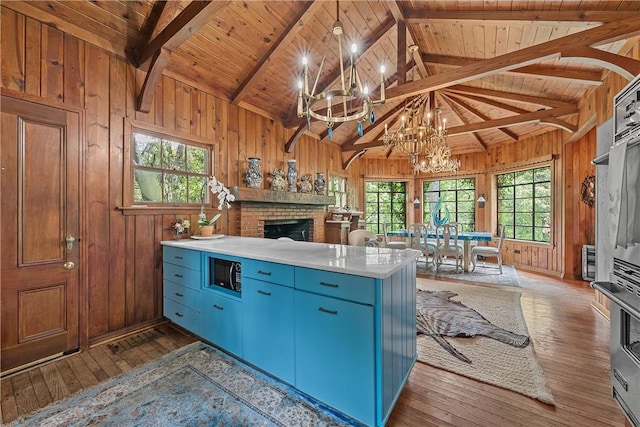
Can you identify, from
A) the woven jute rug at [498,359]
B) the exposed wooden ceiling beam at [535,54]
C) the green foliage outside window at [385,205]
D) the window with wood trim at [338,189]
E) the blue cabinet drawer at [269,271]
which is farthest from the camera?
the green foliage outside window at [385,205]

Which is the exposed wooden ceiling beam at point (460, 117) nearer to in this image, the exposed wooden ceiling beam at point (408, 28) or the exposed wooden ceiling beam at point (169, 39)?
the exposed wooden ceiling beam at point (408, 28)

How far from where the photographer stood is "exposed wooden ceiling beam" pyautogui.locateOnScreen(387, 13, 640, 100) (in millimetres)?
2277

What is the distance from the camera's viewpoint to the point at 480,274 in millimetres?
5148

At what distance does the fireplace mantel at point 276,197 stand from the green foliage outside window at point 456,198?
364 cm

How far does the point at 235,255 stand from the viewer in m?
2.08

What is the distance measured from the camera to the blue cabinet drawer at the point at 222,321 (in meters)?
2.09

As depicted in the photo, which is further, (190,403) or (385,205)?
(385,205)

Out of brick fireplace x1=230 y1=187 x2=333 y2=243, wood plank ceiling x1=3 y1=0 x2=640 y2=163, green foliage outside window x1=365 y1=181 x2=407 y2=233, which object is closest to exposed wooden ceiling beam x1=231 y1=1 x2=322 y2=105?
wood plank ceiling x1=3 y1=0 x2=640 y2=163

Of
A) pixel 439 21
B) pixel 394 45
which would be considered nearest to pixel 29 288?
pixel 439 21

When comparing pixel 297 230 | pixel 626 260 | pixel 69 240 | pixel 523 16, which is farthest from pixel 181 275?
pixel 523 16

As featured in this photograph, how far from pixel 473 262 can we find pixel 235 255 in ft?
16.9

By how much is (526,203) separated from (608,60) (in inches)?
164

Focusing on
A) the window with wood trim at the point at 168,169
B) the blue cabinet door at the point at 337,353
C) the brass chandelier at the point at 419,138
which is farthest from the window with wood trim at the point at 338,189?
the blue cabinet door at the point at 337,353

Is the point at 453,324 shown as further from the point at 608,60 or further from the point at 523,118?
the point at 523,118
